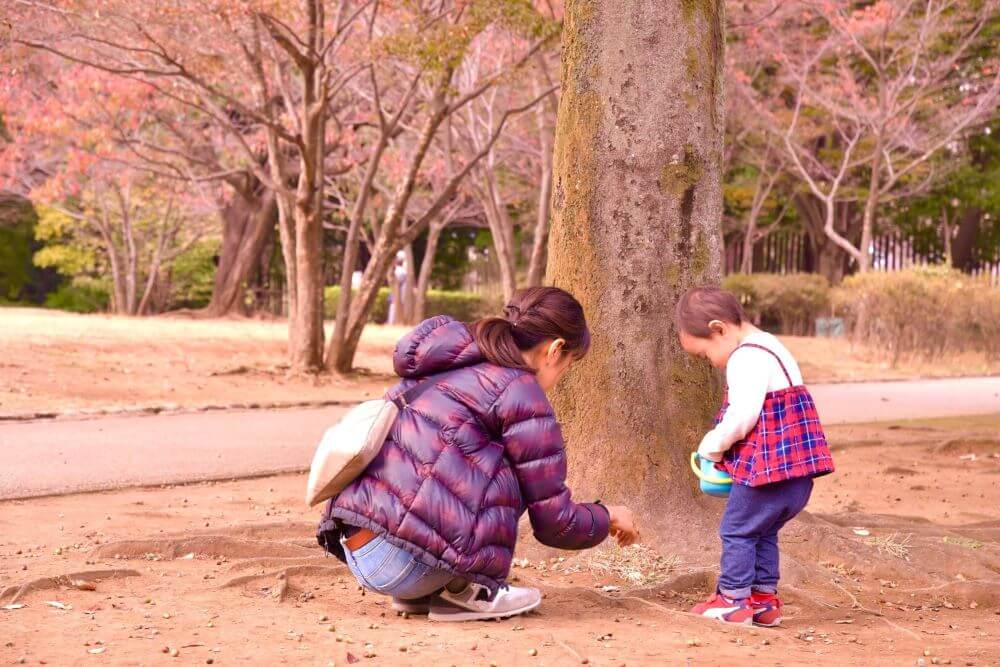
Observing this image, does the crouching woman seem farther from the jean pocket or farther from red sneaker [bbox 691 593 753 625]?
red sneaker [bbox 691 593 753 625]

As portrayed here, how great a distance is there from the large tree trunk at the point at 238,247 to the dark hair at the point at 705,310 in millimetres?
22451

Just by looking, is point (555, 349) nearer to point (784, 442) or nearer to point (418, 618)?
point (784, 442)

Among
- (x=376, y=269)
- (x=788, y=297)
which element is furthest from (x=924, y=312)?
(x=376, y=269)

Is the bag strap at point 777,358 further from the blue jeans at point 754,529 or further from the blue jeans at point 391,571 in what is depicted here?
the blue jeans at point 391,571

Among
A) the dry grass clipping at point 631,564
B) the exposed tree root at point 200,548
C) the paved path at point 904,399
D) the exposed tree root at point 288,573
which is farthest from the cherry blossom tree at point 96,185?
the dry grass clipping at point 631,564

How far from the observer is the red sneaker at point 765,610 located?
4305mm

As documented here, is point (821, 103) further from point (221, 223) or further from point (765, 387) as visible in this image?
point (765, 387)

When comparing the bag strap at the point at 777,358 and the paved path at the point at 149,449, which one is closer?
the bag strap at the point at 777,358

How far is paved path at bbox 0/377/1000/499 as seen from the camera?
744cm

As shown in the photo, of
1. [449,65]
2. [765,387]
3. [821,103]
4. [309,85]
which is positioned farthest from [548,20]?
[821,103]

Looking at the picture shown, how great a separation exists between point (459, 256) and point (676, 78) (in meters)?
30.6

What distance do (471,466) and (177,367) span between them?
11.2m

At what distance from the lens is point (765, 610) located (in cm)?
431

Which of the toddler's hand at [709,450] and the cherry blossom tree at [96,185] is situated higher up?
the cherry blossom tree at [96,185]
